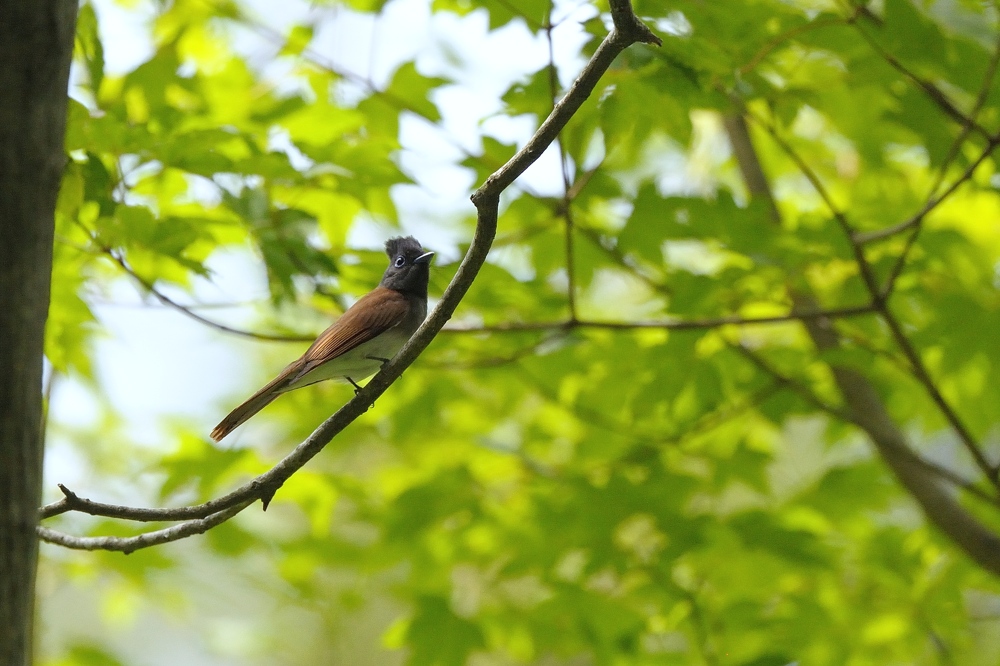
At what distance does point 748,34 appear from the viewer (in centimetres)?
311

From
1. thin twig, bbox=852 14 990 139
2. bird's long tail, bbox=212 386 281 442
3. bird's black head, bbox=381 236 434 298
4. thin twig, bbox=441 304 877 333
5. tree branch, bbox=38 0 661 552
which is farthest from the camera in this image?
bird's black head, bbox=381 236 434 298

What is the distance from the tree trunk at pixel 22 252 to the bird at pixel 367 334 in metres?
1.49

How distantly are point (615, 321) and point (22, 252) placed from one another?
3.10 metres

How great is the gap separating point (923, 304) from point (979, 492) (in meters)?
0.95

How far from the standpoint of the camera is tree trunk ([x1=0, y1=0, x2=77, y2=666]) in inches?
59.2

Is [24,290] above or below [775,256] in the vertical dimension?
below

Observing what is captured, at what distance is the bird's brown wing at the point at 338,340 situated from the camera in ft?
10.3

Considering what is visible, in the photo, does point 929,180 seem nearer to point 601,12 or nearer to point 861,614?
point 861,614

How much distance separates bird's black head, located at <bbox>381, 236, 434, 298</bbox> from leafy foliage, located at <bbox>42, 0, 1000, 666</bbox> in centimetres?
9

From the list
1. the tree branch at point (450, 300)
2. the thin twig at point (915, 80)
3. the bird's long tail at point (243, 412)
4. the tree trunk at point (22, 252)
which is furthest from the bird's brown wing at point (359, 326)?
the thin twig at point (915, 80)

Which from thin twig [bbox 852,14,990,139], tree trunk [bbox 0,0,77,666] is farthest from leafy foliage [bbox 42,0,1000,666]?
tree trunk [bbox 0,0,77,666]

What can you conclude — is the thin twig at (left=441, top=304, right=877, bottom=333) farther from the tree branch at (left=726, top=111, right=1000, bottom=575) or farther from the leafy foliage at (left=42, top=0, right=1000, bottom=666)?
the tree branch at (left=726, top=111, right=1000, bottom=575)

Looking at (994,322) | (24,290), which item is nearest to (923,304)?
(994,322)

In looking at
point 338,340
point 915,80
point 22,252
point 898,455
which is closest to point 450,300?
point 22,252
